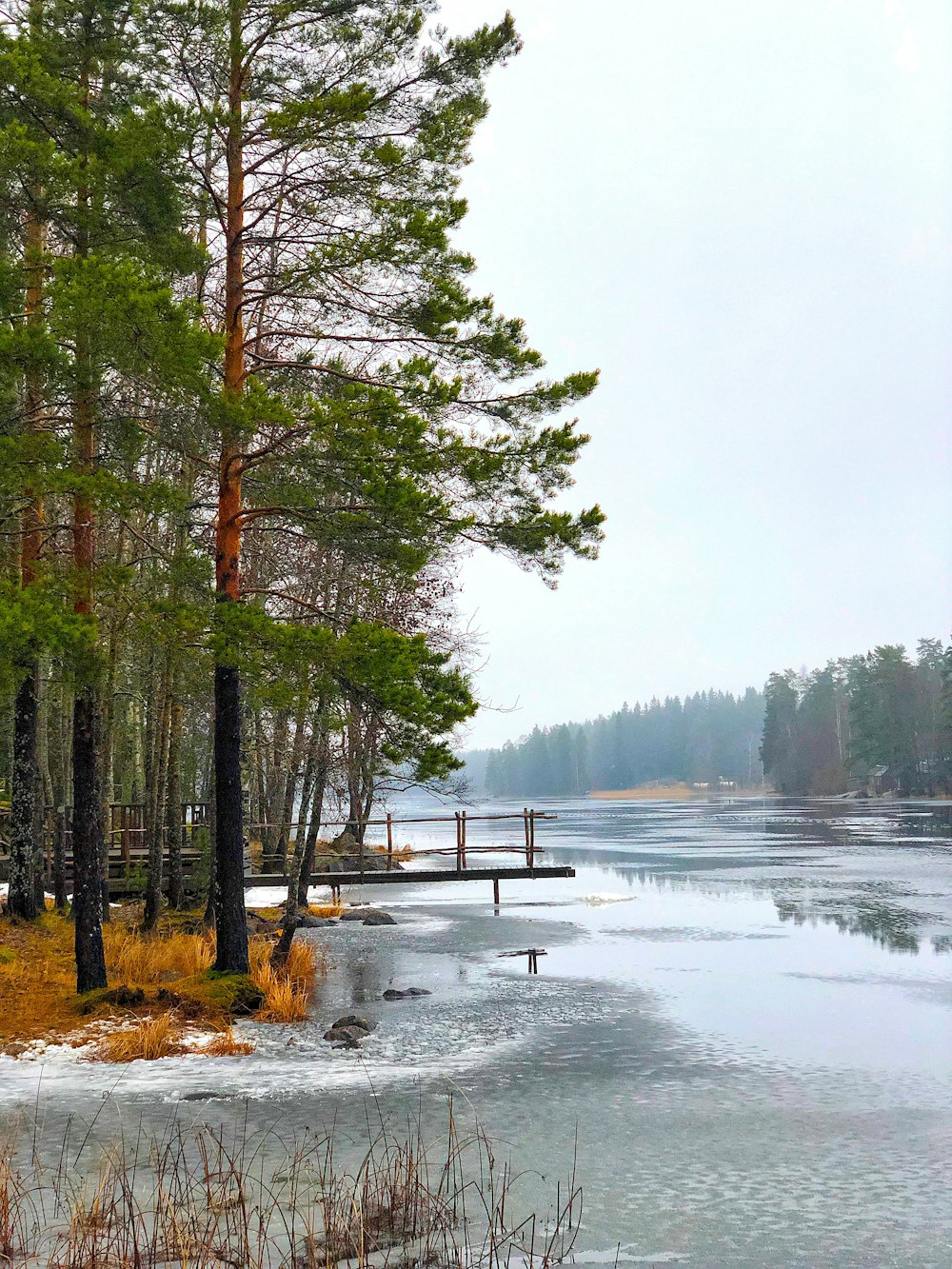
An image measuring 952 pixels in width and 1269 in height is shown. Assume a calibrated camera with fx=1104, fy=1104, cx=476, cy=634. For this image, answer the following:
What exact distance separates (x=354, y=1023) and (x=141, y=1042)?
273cm

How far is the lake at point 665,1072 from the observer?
7.39 metres

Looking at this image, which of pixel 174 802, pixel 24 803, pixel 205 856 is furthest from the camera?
pixel 205 856

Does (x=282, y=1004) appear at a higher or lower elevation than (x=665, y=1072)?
higher

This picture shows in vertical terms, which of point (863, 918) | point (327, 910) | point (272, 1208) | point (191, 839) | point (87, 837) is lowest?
point (863, 918)

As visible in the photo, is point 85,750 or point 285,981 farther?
point 285,981

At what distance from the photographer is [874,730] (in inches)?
3723

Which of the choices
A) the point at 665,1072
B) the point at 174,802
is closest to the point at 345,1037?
the point at 665,1072

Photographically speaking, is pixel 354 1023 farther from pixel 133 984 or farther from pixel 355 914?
pixel 355 914

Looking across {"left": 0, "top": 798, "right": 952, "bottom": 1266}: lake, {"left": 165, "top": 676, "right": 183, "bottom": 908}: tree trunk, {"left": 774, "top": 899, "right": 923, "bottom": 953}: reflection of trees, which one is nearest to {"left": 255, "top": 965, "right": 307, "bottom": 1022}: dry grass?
{"left": 0, "top": 798, "right": 952, "bottom": 1266}: lake

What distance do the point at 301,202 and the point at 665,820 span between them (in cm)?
6691

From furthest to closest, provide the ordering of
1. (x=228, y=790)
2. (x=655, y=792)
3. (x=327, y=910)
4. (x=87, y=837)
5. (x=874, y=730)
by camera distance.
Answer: (x=655, y=792), (x=874, y=730), (x=327, y=910), (x=228, y=790), (x=87, y=837)

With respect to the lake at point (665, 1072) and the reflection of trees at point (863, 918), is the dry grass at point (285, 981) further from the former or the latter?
the reflection of trees at point (863, 918)

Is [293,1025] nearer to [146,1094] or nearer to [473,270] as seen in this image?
[146,1094]

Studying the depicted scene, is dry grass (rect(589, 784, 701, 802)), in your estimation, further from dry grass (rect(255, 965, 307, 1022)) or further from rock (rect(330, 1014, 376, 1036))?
rock (rect(330, 1014, 376, 1036))
